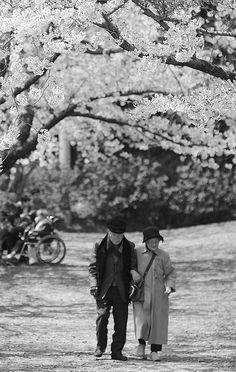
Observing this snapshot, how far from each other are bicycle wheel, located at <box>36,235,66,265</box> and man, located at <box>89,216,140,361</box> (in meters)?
8.15

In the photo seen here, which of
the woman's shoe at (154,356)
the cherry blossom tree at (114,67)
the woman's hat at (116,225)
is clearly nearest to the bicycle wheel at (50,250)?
the cherry blossom tree at (114,67)

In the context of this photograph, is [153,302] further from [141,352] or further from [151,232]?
[151,232]

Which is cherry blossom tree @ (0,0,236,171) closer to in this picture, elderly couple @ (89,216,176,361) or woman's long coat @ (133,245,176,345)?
elderly couple @ (89,216,176,361)

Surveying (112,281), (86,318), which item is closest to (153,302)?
(112,281)

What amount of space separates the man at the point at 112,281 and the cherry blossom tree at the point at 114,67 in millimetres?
1186

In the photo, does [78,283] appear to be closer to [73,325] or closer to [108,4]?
[73,325]

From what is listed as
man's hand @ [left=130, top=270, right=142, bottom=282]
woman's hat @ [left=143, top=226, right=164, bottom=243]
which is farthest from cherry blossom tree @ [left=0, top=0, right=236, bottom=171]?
man's hand @ [left=130, top=270, right=142, bottom=282]

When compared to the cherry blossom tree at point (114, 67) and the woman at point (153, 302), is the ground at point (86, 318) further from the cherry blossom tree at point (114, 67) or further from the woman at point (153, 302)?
the cherry blossom tree at point (114, 67)

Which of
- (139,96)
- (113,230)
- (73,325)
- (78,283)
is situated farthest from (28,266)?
(113,230)

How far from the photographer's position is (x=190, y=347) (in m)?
10.6

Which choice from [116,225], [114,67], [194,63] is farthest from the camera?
[114,67]

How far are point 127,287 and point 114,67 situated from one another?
9.30 m

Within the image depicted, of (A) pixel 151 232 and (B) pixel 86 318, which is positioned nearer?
(A) pixel 151 232

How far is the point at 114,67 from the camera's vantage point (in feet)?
59.6
